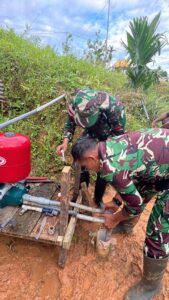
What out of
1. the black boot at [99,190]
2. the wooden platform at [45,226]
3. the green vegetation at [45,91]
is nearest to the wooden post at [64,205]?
the wooden platform at [45,226]

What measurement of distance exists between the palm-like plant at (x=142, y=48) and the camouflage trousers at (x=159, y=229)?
385cm

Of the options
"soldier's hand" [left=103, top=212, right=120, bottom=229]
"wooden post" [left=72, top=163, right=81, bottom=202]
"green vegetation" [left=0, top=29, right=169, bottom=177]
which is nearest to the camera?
"soldier's hand" [left=103, top=212, right=120, bottom=229]

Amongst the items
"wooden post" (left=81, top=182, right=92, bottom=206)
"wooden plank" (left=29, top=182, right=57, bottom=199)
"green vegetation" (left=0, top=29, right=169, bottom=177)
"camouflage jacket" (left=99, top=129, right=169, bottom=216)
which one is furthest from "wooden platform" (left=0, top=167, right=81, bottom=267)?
"green vegetation" (left=0, top=29, right=169, bottom=177)

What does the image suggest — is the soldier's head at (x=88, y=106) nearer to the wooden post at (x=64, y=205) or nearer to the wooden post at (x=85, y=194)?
the wooden post at (x=64, y=205)

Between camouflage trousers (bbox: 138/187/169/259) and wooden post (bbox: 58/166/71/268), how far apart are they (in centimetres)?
68

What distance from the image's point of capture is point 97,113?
2180 millimetres

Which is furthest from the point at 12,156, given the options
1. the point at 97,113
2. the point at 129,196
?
the point at 129,196

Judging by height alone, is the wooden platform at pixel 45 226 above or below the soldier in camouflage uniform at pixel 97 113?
below

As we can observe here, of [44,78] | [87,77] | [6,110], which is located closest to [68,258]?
[6,110]

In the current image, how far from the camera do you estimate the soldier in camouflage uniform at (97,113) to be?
2.13 meters

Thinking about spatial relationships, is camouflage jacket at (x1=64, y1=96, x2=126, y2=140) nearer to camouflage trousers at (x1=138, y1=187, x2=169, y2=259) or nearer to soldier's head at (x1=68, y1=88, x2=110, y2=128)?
soldier's head at (x1=68, y1=88, x2=110, y2=128)

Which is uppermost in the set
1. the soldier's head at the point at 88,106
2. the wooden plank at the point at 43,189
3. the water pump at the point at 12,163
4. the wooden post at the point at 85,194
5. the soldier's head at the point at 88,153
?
the soldier's head at the point at 88,106

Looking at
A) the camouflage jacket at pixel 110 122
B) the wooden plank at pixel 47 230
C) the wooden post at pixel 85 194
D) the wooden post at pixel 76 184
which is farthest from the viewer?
the wooden post at pixel 85 194

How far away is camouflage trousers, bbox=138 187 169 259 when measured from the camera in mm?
1807
